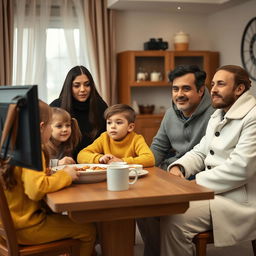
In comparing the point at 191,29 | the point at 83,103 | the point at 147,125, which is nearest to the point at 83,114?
the point at 83,103

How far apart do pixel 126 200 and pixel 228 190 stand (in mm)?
827

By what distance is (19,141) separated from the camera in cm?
186

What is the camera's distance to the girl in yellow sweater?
78.7 inches

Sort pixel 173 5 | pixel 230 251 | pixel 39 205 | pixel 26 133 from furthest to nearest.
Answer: pixel 173 5, pixel 230 251, pixel 39 205, pixel 26 133

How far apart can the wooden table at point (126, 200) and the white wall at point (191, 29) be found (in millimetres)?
4325

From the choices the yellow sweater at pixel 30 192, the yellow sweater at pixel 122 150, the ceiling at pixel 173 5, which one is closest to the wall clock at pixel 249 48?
the ceiling at pixel 173 5

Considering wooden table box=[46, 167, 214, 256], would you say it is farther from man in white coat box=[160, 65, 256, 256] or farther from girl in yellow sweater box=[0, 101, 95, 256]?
man in white coat box=[160, 65, 256, 256]

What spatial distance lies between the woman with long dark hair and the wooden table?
1.25 m

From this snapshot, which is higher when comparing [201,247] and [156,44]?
[156,44]

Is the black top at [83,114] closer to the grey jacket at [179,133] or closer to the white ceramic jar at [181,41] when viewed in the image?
the grey jacket at [179,133]

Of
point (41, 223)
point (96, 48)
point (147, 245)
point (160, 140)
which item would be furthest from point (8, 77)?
point (41, 223)

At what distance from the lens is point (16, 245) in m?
2.09

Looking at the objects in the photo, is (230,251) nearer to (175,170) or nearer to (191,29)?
(175,170)

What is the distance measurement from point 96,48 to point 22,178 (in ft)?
13.9
